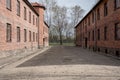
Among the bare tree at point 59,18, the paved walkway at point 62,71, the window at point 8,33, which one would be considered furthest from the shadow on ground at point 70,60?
the bare tree at point 59,18

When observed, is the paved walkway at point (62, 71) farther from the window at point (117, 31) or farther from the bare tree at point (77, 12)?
the bare tree at point (77, 12)

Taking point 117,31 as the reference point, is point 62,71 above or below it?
below

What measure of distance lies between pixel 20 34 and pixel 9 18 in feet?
17.0

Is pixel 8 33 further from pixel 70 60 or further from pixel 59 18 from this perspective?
pixel 59 18

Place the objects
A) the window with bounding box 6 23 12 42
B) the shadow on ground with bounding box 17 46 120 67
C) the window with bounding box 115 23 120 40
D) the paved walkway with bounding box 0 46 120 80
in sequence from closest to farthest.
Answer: the paved walkway with bounding box 0 46 120 80, the shadow on ground with bounding box 17 46 120 67, the window with bounding box 6 23 12 42, the window with bounding box 115 23 120 40

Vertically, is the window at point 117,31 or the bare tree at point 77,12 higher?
the bare tree at point 77,12

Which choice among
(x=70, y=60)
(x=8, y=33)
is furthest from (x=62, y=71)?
(x=8, y=33)

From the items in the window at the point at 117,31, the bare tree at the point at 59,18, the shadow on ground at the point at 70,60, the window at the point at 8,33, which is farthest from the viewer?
the bare tree at the point at 59,18

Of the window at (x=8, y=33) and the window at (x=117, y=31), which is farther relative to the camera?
the window at (x=117, y=31)

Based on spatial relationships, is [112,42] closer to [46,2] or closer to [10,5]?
[10,5]

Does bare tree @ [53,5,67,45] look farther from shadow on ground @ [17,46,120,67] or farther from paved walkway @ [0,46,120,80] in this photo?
paved walkway @ [0,46,120,80]

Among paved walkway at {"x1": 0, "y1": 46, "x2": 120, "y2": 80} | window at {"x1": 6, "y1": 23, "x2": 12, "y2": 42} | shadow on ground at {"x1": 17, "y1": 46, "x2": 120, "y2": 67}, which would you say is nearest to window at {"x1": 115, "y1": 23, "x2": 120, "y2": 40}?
shadow on ground at {"x1": 17, "y1": 46, "x2": 120, "y2": 67}

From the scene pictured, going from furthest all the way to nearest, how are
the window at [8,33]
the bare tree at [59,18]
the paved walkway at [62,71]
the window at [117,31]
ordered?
the bare tree at [59,18], the window at [117,31], the window at [8,33], the paved walkway at [62,71]

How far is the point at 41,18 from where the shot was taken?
45.6m
